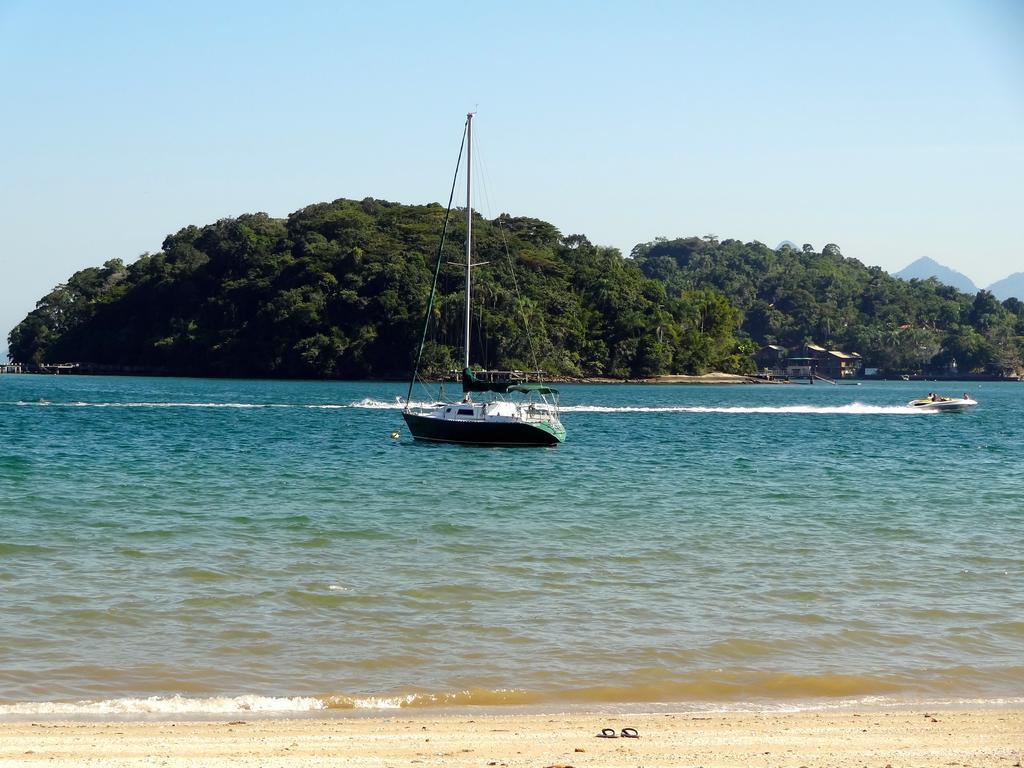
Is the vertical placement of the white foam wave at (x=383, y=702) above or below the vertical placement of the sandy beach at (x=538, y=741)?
below

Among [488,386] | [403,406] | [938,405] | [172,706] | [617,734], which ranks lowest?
[172,706]

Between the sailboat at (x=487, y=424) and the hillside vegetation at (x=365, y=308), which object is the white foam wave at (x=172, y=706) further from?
the hillside vegetation at (x=365, y=308)

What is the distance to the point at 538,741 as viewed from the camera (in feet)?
31.8

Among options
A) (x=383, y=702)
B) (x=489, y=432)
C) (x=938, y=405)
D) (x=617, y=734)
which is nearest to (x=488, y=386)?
(x=489, y=432)

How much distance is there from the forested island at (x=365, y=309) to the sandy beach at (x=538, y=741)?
119 meters

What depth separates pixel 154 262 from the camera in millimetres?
166500

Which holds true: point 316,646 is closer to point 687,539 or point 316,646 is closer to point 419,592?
point 419,592

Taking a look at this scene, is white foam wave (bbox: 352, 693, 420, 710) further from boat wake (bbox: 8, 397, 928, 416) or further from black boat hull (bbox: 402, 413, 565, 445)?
boat wake (bbox: 8, 397, 928, 416)

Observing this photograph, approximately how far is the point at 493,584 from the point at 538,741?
6.99 m

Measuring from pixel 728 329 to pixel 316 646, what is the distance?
6313 inches

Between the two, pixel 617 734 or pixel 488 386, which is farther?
pixel 488 386

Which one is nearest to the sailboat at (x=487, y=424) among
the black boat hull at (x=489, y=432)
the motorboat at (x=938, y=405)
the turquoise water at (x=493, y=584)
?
the black boat hull at (x=489, y=432)

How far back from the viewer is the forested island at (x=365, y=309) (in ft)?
461

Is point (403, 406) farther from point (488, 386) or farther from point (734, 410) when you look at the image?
point (488, 386)
